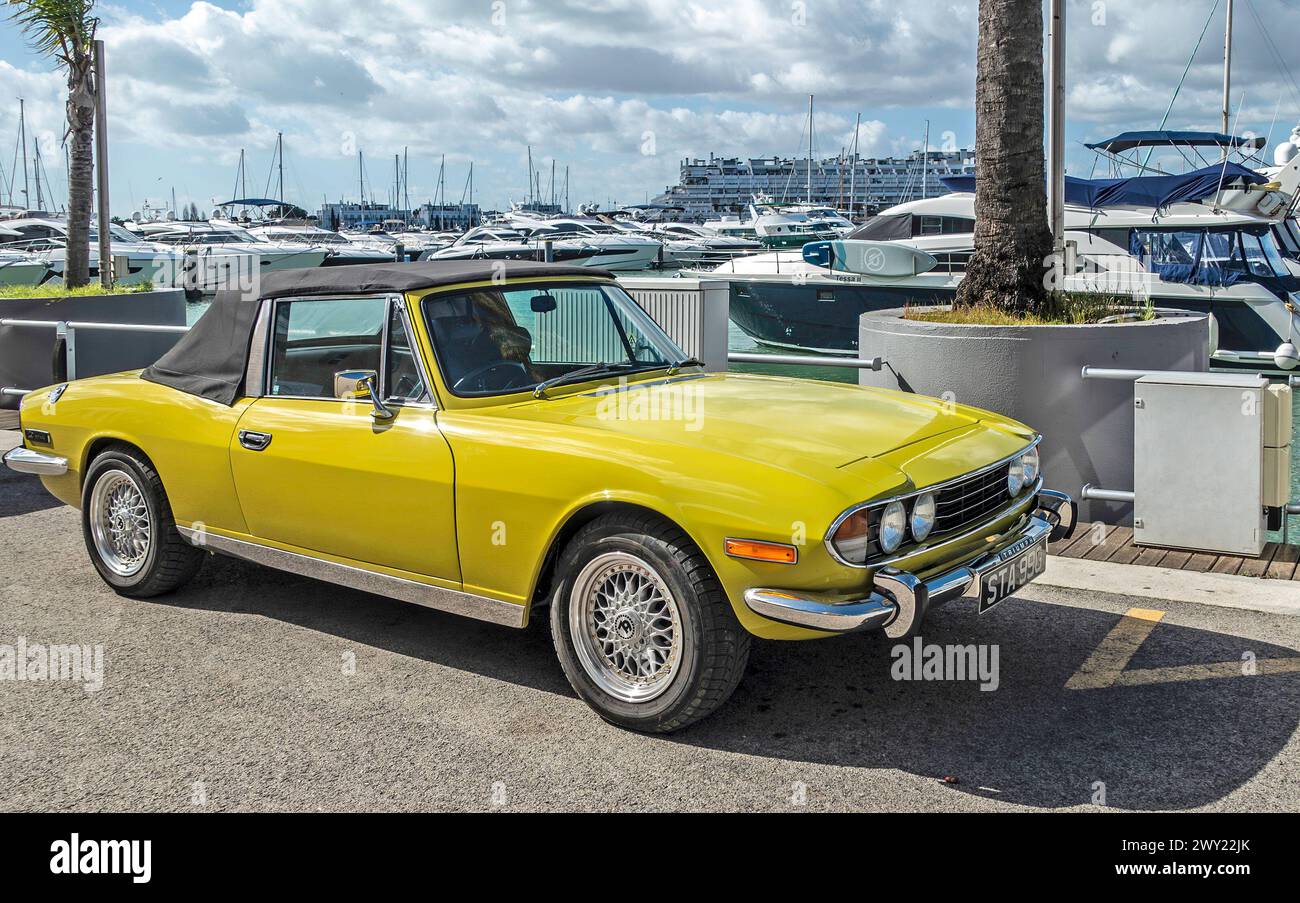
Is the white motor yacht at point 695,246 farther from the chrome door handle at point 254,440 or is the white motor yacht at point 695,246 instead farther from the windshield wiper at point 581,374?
the chrome door handle at point 254,440

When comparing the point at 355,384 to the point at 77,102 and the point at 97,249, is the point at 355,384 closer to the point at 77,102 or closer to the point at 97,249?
the point at 77,102

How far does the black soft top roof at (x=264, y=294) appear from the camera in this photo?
5.21 m

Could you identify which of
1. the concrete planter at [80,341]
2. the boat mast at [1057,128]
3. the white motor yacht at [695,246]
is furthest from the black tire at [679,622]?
the white motor yacht at [695,246]

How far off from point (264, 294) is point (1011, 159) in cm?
499

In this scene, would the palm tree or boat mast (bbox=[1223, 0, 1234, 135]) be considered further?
boat mast (bbox=[1223, 0, 1234, 135])

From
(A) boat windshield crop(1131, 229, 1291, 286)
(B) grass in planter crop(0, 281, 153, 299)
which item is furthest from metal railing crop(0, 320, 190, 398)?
(A) boat windshield crop(1131, 229, 1291, 286)

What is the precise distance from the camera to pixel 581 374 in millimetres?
5227

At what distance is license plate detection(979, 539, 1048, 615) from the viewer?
170 inches

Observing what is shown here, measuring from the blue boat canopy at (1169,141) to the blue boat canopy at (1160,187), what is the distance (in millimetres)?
859

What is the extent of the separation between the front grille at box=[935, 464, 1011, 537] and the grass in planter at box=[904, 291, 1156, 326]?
3.20 meters

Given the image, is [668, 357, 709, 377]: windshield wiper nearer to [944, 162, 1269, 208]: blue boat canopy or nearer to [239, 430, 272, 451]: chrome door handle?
[239, 430, 272, 451]: chrome door handle

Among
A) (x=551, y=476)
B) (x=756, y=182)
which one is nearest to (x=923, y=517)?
(x=551, y=476)
